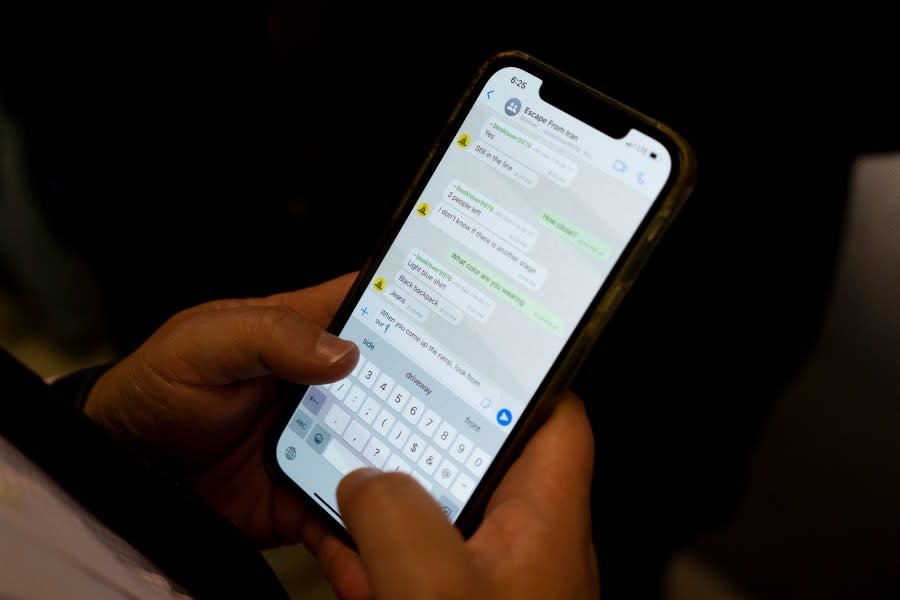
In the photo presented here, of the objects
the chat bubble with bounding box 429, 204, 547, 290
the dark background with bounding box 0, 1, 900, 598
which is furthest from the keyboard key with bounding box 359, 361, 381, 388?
the dark background with bounding box 0, 1, 900, 598

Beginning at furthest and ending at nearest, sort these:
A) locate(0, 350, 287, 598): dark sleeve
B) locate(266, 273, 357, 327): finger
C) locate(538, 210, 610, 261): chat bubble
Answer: locate(266, 273, 357, 327): finger, locate(538, 210, 610, 261): chat bubble, locate(0, 350, 287, 598): dark sleeve

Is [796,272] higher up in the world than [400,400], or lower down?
higher up

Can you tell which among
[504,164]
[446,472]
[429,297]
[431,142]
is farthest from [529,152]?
[431,142]

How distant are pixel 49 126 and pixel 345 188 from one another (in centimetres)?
35

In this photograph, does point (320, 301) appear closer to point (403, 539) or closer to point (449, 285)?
point (449, 285)

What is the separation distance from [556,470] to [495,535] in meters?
0.05

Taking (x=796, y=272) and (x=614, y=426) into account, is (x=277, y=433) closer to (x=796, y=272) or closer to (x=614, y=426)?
(x=614, y=426)

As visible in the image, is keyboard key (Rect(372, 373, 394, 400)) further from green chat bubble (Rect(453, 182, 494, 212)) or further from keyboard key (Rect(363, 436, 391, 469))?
A: green chat bubble (Rect(453, 182, 494, 212))

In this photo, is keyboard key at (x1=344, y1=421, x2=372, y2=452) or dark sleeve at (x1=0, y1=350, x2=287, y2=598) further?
keyboard key at (x1=344, y1=421, x2=372, y2=452)

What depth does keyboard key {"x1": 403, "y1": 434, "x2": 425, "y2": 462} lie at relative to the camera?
449 millimetres

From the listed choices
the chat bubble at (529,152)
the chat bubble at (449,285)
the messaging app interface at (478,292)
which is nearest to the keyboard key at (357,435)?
the messaging app interface at (478,292)

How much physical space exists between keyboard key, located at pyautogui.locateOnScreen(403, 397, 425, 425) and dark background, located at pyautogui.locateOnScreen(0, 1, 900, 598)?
0.93 ft

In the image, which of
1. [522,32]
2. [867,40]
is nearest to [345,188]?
[522,32]

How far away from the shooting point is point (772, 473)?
0.75m
